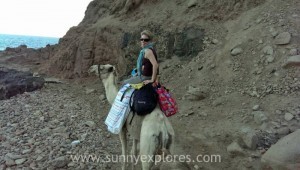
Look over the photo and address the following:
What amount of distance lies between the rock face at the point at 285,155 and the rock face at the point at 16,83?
30.4 ft

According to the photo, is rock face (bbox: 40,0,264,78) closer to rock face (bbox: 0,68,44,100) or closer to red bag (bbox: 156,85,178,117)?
rock face (bbox: 0,68,44,100)

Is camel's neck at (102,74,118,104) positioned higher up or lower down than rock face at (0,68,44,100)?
higher up

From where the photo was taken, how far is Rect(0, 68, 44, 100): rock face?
1180 cm

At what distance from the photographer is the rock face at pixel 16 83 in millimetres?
11802

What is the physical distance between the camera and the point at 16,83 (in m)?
12.2

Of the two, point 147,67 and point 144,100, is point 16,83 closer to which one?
point 147,67

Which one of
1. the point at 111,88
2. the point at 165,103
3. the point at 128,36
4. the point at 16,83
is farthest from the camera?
the point at 128,36

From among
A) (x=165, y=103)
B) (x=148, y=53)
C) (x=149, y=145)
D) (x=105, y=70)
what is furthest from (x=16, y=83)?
(x=149, y=145)

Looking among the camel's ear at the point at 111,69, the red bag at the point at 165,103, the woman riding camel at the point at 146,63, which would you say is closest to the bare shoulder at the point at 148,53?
the woman riding camel at the point at 146,63

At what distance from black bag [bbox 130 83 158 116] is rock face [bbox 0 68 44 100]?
7.67 meters

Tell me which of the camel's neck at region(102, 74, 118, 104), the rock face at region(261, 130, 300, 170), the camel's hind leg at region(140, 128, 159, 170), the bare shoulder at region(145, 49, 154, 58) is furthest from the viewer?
the camel's neck at region(102, 74, 118, 104)

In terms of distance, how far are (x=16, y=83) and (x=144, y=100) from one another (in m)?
8.38

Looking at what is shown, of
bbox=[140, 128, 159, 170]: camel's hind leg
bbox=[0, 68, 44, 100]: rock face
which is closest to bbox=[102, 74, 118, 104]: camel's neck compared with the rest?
bbox=[140, 128, 159, 170]: camel's hind leg

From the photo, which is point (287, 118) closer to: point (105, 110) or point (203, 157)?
point (203, 157)
